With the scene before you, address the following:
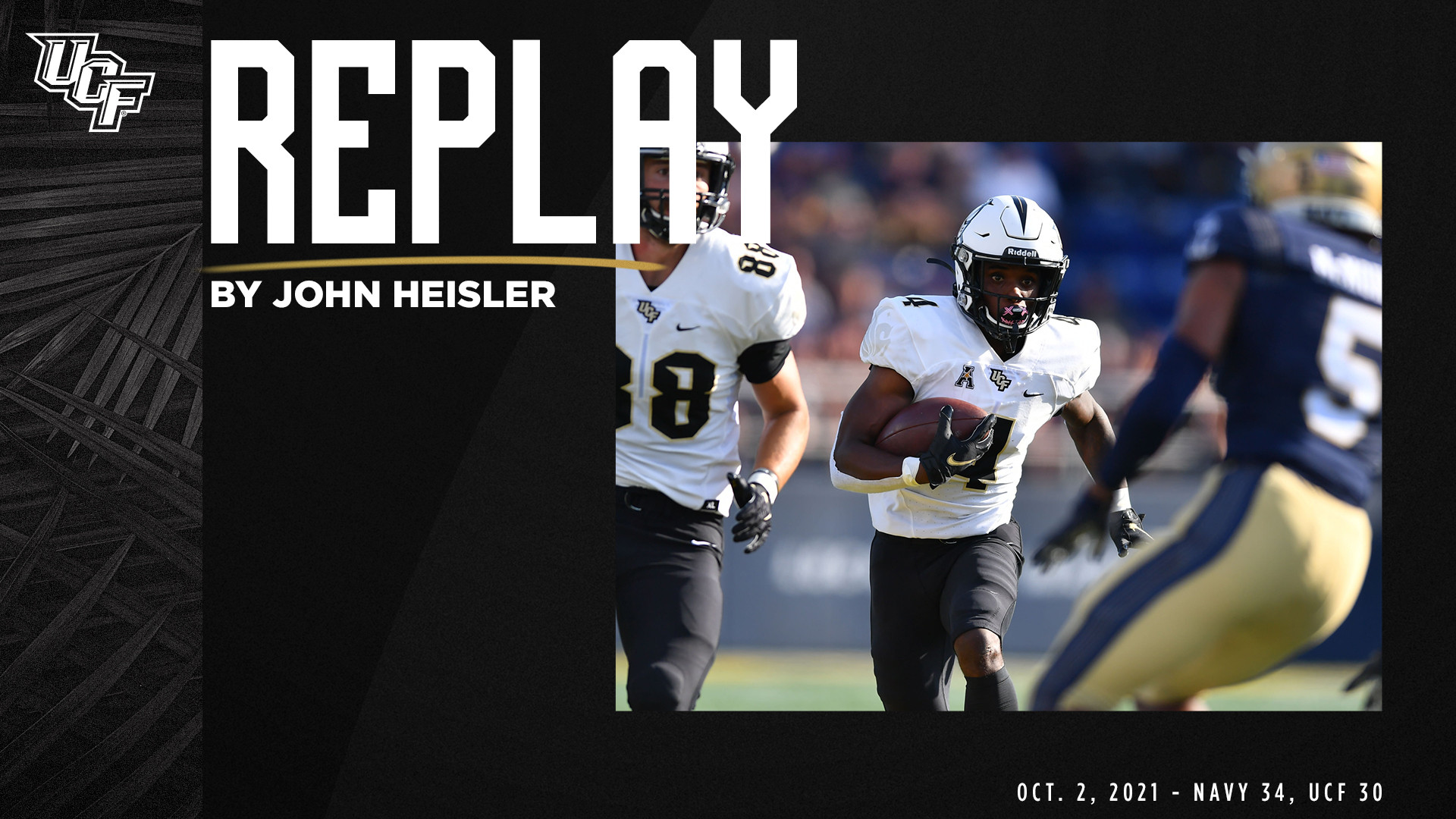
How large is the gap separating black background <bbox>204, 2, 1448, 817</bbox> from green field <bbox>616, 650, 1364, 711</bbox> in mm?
54

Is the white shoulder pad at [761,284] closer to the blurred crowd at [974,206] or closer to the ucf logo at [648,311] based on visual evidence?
the blurred crowd at [974,206]

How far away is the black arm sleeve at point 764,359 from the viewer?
132 inches

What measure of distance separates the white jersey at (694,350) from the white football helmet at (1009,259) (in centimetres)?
44

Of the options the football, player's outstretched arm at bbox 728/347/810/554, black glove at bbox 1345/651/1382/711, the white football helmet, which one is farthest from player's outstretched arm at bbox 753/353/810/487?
black glove at bbox 1345/651/1382/711

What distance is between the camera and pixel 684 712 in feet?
10.4

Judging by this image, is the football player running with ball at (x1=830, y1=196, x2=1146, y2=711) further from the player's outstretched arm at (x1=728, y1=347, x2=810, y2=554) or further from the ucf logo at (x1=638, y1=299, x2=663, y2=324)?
the ucf logo at (x1=638, y1=299, x2=663, y2=324)

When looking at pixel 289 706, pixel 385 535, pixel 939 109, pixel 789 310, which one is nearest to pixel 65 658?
pixel 289 706

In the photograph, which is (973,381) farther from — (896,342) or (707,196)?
(707,196)

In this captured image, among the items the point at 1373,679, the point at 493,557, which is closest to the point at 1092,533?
the point at 1373,679

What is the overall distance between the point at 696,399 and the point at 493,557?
638 millimetres

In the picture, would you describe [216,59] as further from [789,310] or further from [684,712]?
[684,712]

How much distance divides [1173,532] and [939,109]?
46.1 inches

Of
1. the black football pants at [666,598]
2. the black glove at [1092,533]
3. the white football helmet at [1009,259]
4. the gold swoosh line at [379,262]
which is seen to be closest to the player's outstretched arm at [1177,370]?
the black glove at [1092,533]

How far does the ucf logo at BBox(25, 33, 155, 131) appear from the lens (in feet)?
10.5
